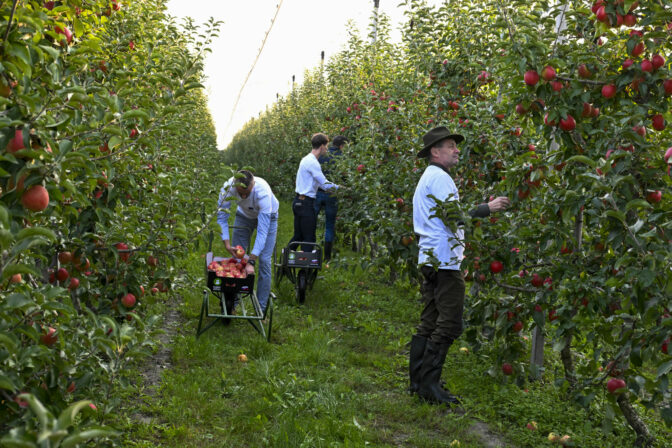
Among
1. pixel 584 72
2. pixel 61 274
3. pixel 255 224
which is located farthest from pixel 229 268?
pixel 584 72

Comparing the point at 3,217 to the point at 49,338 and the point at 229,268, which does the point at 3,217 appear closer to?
the point at 49,338

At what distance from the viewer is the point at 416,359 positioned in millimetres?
4773

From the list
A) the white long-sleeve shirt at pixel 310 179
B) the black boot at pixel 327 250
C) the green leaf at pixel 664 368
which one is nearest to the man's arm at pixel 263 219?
the white long-sleeve shirt at pixel 310 179

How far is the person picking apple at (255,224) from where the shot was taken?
6.15 m

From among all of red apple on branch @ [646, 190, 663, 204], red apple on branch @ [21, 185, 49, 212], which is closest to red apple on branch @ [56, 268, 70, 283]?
red apple on branch @ [21, 185, 49, 212]

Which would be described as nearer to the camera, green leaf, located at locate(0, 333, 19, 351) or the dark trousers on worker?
green leaf, located at locate(0, 333, 19, 351)

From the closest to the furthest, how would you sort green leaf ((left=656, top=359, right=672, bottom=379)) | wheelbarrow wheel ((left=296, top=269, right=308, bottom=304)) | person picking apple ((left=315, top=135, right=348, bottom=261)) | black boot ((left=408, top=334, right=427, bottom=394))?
green leaf ((left=656, top=359, right=672, bottom=379)), black boot ((left=408, top=334, right=427, bottom=394)), wheelbarrow wheel ((left=296, top=269, right=308, bottom=304)), person picking apple ((left=315, top=135, right=348, bottom=261))

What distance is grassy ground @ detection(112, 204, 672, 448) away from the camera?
399cm

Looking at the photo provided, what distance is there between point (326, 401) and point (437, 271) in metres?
1.35

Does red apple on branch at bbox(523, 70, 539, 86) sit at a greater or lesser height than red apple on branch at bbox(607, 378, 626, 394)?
greater

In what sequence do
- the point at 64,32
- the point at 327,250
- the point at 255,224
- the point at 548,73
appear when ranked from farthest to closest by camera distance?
the point at 327,250 → the point at 255,224 → the point at 548,73 → the point at 64,32

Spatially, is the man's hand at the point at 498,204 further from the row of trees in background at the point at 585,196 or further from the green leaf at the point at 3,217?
the green leaf at the point at 3,217

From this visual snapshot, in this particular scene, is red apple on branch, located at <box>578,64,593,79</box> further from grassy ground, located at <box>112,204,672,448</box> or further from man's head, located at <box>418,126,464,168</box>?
grassy ground, located at <box>112,204,672,448</box>

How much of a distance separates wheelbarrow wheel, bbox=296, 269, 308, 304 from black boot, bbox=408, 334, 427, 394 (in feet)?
9.56
